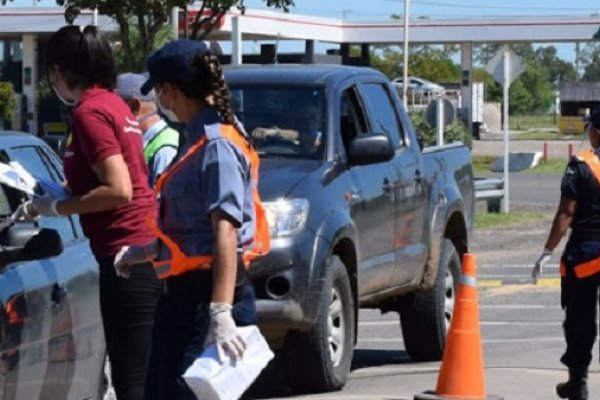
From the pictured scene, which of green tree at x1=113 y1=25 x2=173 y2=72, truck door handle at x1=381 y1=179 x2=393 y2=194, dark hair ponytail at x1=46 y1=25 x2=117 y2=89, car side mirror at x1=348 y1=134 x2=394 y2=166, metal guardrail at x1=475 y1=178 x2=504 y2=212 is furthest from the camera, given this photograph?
metal guardrail at x1=475 y1=178 x2=504 y2=212

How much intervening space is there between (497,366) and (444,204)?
4.54ft

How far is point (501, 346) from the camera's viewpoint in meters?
13.7

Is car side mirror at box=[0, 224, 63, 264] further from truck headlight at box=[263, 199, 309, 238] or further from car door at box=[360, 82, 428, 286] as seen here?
car door at box=[360, 82, 428, 286]

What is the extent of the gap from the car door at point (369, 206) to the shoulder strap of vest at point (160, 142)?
268 cm

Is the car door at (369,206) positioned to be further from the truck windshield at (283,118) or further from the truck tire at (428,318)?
the truck tire at (428,318)

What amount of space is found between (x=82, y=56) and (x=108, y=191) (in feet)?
2.20

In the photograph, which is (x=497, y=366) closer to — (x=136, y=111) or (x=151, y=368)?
(x=136, y=111)

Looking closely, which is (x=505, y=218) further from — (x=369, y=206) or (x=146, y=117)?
(x=146, y=117)

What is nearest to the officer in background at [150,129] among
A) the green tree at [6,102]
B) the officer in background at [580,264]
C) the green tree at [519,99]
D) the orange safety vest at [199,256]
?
the orange safety vest at [199,256]

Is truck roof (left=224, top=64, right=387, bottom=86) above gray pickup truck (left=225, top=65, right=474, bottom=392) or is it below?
above

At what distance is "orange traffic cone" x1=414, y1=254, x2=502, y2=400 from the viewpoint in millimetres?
10078

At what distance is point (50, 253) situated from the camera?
735 centimetres

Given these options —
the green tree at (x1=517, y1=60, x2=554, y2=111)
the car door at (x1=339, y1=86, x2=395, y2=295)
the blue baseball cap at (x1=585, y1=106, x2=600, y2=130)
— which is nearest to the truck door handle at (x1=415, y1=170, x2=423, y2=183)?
the car door at (x1=339, y1=86, x2=395, y2=295)

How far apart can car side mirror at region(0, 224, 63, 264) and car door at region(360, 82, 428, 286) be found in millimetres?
4855
